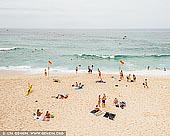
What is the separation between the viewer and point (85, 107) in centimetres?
1639

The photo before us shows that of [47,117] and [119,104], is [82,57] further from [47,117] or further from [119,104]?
[47,117]

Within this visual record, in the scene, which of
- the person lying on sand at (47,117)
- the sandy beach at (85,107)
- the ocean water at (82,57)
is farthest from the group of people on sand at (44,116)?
the ocean water at (82,57)

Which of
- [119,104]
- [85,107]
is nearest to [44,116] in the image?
[85,107]

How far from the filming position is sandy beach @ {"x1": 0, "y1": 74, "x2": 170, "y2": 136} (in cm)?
1324

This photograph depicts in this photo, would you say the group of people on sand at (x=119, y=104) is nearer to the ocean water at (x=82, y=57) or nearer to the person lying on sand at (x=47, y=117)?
the person lying on sand at (x=47, y=117)

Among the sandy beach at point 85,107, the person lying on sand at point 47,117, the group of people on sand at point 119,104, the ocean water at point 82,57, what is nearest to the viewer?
the sandy beach at point 85,107

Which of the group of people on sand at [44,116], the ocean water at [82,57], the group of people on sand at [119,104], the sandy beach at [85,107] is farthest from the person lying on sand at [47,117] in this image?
the ocean water at [82,57]

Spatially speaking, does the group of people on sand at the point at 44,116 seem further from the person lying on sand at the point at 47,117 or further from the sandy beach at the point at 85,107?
the sandy beach at the point at 85,107

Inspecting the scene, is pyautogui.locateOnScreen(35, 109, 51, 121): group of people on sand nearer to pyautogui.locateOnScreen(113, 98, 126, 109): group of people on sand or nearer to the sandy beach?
the sandy beach

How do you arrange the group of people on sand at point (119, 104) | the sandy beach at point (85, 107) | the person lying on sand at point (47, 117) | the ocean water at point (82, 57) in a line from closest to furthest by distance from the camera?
the sandy beach at point (85, 107) → the person lying on sand at point (47, 117) → the group of people on sand at point (119, 104) → the ocean water at point (82, 57)

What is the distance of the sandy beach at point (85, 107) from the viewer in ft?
43.4

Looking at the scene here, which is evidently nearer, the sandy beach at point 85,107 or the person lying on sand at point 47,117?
the sandy beach at point 85,107

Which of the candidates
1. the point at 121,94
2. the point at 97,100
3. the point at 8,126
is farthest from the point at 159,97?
the point at 8,126

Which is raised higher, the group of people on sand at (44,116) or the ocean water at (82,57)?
the ocean water at (82,57)
